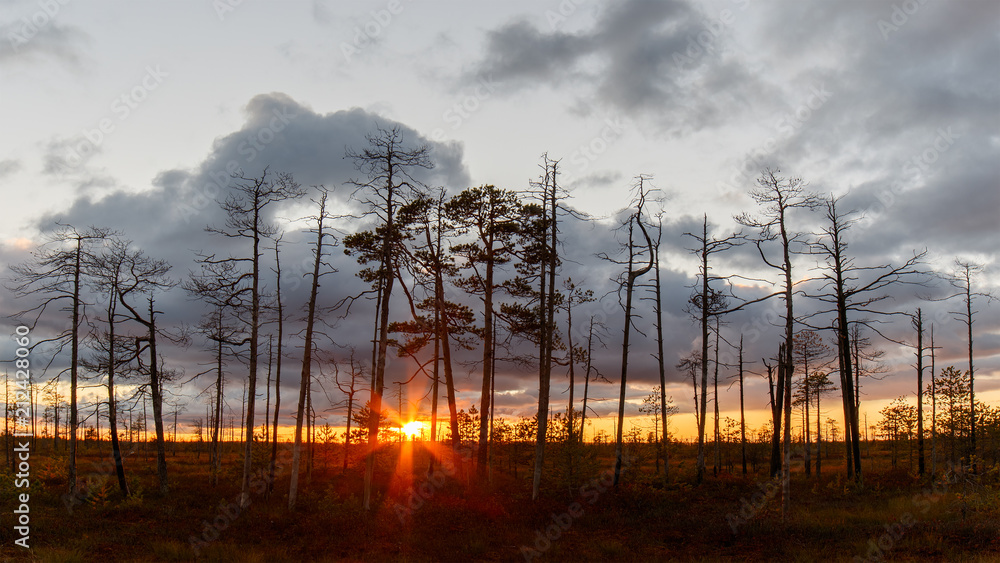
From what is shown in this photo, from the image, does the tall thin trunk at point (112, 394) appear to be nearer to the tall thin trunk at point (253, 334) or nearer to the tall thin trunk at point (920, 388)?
the tall thin trunk at point (253, 334)

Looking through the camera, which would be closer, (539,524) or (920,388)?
(539,524)

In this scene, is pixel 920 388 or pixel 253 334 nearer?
pixel 253 334

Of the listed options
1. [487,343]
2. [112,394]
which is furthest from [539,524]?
[112,394]

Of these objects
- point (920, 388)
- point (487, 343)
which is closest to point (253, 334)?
point (487, 343)

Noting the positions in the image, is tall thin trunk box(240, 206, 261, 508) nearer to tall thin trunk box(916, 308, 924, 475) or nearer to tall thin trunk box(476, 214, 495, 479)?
tall thin trunk box(476, 214, 495, 479)

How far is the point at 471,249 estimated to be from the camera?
1046 inches

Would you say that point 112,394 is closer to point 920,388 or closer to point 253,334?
point 253,334

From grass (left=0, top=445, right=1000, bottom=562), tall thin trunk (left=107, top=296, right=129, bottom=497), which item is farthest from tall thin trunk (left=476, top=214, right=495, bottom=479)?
tall thin trunk (left=107, top=296, right=129, bottom=497)

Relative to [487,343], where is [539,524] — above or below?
below

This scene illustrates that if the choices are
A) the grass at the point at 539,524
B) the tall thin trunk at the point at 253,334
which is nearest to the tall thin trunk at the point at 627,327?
the grass at the point at 539,524

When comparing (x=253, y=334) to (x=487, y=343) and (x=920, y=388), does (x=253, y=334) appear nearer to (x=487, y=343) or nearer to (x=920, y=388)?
(x=487, y=343)

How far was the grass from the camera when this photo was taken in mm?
16219

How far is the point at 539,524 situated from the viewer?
21062mm

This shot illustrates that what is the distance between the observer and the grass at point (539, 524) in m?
16.2
